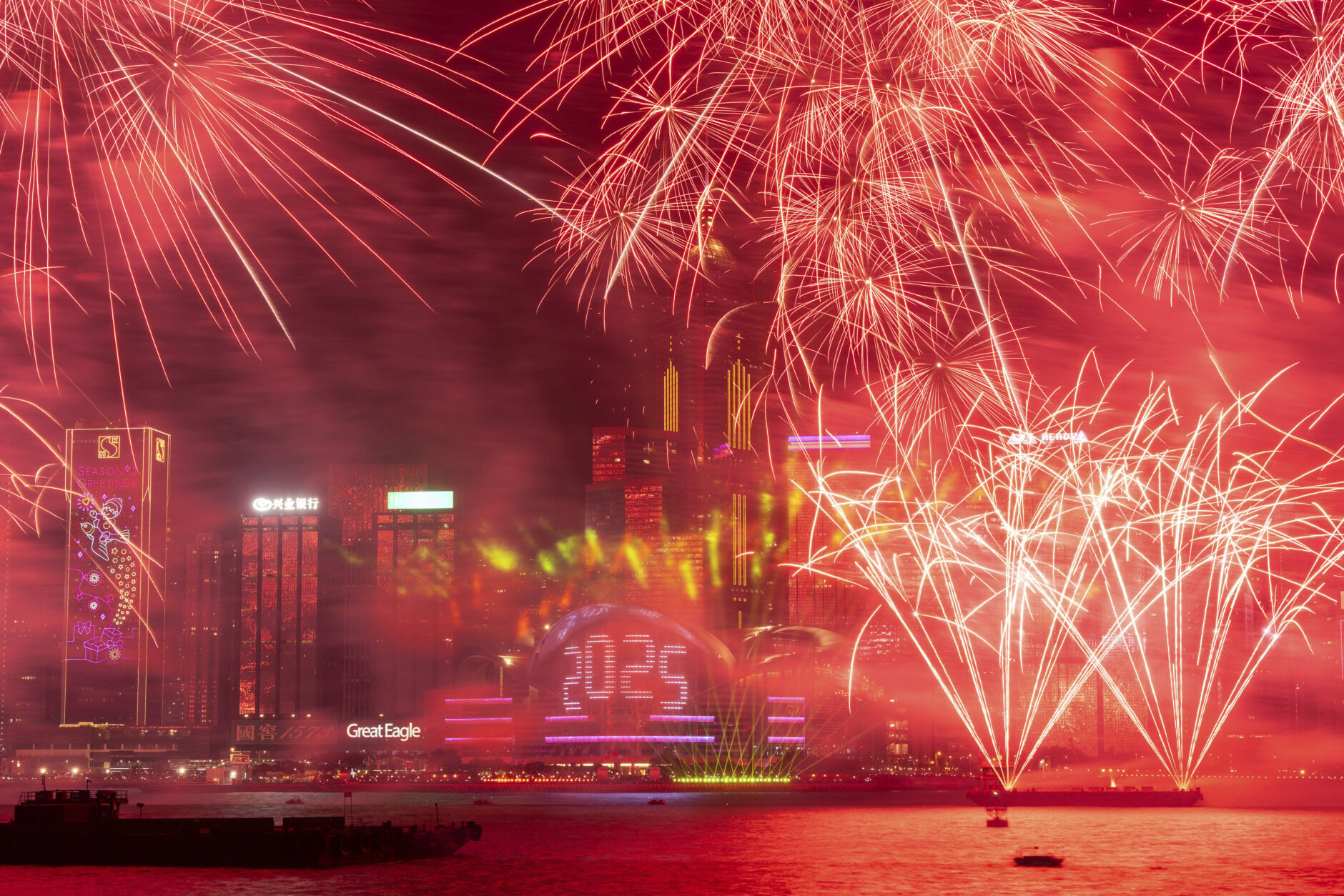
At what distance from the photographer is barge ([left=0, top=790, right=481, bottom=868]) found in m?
65.5

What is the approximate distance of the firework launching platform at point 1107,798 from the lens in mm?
115500

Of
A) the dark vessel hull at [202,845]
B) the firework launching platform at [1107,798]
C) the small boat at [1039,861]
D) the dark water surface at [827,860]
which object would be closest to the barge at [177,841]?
the dark vessel hull at [202,845]

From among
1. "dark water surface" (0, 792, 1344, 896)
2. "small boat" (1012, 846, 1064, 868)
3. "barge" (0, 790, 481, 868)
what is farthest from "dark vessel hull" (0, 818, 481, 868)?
"small boat" (1012, 846, 1064, 868)

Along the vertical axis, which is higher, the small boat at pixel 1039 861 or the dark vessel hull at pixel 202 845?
the dark vessel hull at pixel 202 845

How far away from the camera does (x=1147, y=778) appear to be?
198750mm

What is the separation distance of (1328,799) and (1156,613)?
109ft

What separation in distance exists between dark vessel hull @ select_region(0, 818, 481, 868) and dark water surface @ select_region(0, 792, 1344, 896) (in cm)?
136

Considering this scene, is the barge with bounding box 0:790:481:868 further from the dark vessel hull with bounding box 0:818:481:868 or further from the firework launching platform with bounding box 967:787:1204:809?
the firework launching platform with bounding box 967:787:1204:809

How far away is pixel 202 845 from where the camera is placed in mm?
67438

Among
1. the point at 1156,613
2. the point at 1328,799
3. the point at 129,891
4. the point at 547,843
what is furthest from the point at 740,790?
the point at 129,891

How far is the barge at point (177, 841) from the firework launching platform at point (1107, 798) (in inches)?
2445

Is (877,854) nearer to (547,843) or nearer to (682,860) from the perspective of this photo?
(682,860)

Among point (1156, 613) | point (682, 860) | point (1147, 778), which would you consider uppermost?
point (1156, 613)

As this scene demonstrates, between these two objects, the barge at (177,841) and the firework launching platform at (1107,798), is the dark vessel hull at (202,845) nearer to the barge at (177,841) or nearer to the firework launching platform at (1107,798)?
the barge at (177,841)
